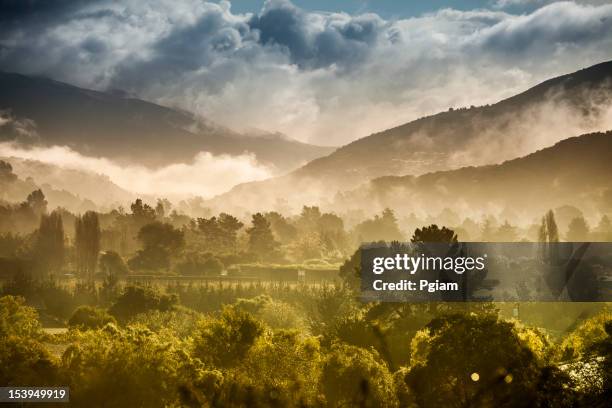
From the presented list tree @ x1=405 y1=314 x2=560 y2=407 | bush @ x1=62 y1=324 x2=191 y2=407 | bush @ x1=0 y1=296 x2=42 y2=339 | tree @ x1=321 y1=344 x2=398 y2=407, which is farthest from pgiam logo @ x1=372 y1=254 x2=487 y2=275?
bush @ x1=0 y1=296 x2=42 y2=339

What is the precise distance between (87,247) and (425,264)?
9043cm

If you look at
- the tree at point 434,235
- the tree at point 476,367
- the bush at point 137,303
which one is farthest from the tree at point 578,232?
the tree at point 476,367

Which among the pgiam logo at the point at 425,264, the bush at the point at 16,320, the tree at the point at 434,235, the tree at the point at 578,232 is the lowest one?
the bush at the point at 16,320

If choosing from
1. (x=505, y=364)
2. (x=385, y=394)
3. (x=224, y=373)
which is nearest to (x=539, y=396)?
(x=505, y=364)

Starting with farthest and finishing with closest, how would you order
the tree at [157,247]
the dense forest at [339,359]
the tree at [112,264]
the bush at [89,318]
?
the tree at [157,247] < the tree at [112,264] < the bush at [89,318] < the dense forest at [339,359]

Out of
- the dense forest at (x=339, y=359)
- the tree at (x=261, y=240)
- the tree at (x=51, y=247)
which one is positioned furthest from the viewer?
the tree at (x=261, y=240)

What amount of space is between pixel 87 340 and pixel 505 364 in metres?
31.3

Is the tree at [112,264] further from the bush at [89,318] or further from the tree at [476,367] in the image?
the tree at [476,367]

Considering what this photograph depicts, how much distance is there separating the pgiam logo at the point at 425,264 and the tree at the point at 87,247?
76.0 metres

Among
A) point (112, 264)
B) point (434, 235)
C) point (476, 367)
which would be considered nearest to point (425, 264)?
point (434, 235)

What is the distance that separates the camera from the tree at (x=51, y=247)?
507 feet

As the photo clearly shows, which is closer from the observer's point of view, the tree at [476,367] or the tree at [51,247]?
the tree at [476,367]

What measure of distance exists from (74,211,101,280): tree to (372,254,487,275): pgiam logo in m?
76.0

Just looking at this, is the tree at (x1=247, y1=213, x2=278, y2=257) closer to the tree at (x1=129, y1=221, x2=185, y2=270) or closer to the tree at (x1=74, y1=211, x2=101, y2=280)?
the tree at (x1=129, y1=221, x2=185, y2=270)
